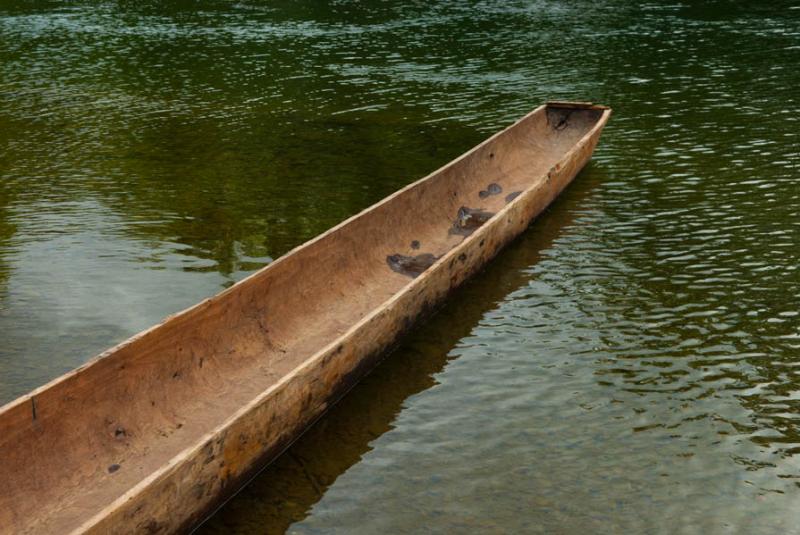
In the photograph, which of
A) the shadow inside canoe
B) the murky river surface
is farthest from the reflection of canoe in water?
the murky river surface

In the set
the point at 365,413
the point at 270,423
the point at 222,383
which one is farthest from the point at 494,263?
the point at 270,423

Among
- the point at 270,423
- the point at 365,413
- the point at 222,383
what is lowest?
the point at 365,413

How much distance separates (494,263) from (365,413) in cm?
325

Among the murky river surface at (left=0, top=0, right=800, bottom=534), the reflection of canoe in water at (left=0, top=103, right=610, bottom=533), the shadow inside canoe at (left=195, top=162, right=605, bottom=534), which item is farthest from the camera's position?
the murky river surface at (left=0, top=0, right=800, bottom=534)

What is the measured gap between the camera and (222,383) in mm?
7520

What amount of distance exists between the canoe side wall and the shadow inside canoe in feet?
0.52

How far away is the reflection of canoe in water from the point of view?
5.91 m

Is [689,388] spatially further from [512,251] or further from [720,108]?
[720,108]

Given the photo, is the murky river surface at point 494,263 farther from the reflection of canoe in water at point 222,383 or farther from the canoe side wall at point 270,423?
the reflection of canoe in water at point 222,383

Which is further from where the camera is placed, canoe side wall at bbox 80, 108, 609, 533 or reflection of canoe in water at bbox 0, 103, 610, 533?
reflection of canoe in water at bbox 0, 103, 610, 533

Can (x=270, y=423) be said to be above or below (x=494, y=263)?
above

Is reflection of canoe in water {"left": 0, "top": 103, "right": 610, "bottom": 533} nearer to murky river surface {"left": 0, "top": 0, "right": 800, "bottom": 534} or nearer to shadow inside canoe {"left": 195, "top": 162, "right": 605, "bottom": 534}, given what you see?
shadow inside canoe {"left": 195, "top": 162, "right": 605, "bottom": 534}

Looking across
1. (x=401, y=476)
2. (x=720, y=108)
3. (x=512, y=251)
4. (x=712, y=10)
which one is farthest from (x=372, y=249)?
(x=712, y=10)

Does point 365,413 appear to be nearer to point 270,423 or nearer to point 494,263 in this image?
point 270,423
